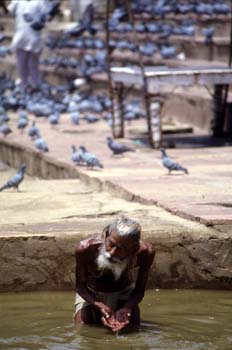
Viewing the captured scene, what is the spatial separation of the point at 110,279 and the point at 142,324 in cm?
48

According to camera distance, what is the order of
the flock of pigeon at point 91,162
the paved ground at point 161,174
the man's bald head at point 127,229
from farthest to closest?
the flock of pigeon at point 91,162 < the paved ground at point 161,174 < the man's bald head at point 127,229

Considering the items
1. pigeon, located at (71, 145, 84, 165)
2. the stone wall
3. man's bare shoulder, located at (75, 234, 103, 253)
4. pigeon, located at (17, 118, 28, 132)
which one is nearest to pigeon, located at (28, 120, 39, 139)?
pigeon, located at (17, 118, 28, 132)

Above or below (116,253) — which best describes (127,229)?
above

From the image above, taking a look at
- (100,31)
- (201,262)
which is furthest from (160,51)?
(201,262)

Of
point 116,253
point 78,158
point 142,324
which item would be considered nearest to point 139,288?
point 116,253

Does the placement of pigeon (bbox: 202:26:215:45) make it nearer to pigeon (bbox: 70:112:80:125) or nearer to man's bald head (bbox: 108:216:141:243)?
pigeon (bbox: 70:112:80:125)

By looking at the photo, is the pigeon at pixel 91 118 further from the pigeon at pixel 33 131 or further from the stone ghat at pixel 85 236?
the stone ghat at pixel 85 236

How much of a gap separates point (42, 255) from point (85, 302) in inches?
46.0

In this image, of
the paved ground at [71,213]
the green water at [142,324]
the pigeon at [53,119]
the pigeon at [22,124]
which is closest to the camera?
the green water at [142,324]

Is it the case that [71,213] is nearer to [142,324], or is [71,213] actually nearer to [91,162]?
[142,324]

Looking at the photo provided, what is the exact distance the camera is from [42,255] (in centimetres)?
759

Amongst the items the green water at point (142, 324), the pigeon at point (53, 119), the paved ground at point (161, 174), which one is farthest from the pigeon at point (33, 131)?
the green water at point (142, 324)

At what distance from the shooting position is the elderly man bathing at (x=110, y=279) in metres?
6.24

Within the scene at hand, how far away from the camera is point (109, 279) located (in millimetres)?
6449
